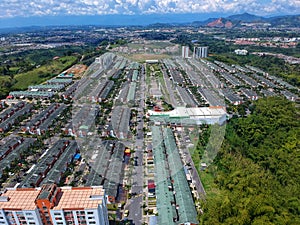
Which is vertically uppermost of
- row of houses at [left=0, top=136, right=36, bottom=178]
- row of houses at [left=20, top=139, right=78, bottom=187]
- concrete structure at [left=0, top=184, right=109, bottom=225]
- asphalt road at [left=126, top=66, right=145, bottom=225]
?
concrete structure at [left=0, top=184, right=109, bottom=225]

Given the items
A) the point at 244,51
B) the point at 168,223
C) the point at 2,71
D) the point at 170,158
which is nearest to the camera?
the point at 168,223

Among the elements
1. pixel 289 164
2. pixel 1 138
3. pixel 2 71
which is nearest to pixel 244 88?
pixel 289 164

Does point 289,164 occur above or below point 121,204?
above

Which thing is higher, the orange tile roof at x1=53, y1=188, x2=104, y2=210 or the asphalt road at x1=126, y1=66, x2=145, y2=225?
the orange tile roof at x1=53, y1=188, x2=104, y2=210

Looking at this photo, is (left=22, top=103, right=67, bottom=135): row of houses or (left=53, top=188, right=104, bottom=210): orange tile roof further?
(left=22, top=103, right=67, bottom=135): row of houses

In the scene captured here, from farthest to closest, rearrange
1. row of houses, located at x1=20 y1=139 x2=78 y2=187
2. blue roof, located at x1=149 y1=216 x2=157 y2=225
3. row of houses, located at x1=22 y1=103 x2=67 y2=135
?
row of houses, located at x1=22 y1=103 x2=67 y2=135, row of houses, located at x1=20 y1=139 x2=78 y2=187, blue roof, located at x1=149 y1=216 x2=157 y2=225

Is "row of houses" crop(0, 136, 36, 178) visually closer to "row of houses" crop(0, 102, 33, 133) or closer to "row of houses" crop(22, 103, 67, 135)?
"row of houses" crop(22, 103, 67, 135)

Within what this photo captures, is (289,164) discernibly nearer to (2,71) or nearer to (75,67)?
(75,67)

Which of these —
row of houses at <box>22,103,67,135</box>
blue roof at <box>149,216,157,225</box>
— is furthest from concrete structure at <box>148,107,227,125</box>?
row of houses at <box>22,103,67,135</box>
